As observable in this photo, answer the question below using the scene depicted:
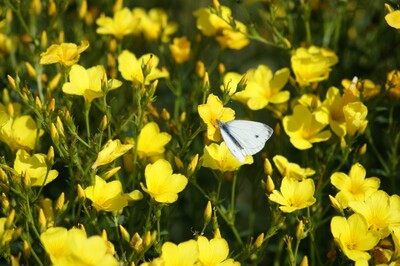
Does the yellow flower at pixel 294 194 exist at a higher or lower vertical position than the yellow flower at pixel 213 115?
lower

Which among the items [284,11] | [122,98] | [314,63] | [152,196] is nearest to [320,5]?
[284,11]

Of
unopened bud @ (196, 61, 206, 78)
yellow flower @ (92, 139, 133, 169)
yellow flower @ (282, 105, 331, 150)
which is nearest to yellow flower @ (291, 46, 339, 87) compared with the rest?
yellow flower @ (282, 105, 331, 150)

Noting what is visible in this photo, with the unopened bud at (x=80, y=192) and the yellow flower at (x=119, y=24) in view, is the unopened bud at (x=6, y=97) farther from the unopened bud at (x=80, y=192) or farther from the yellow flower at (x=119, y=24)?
the unopened bud at (x=80, y=192)

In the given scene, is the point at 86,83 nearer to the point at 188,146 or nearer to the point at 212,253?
the point at 188,146

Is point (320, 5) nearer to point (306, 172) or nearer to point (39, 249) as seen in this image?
point (306, 172)

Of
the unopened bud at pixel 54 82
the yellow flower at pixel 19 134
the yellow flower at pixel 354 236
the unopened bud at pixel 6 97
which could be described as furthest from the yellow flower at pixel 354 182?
Result: the unopened bud at pixel 6 97

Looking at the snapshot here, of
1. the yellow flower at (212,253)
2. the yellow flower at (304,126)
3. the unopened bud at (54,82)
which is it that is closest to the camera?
the yellow flower at (212,253)
